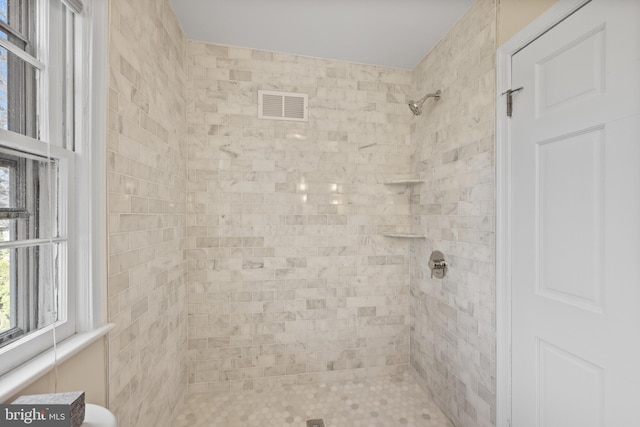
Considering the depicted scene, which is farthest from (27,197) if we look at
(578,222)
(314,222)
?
(578,222)

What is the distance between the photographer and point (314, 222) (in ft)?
6.45

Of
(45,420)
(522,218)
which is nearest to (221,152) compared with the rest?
A: (45,420)

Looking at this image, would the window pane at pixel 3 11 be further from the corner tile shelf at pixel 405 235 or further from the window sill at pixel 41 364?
the corner tile shelf at pixel 405 235

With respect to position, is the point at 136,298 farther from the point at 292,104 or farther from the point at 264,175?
the point at 292,104

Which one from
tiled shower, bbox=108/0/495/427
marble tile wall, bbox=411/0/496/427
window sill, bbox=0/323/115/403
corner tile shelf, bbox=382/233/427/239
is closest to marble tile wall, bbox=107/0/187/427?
tiled shower, bbox=108/0/495/427

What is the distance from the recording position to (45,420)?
0.56 metres

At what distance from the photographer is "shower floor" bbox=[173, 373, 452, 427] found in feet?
5.22

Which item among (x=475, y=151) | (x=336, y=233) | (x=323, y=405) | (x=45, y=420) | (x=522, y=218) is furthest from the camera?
(x=336, y=233)

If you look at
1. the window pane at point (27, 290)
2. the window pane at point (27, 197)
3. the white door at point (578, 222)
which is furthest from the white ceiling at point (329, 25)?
the window pane at point (27, 290)

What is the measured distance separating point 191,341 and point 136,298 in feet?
2.83

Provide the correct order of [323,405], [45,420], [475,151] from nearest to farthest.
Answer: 1. [45,420]
2. [475,151]
3. [323,405]

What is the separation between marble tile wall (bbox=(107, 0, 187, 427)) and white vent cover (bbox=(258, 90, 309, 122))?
55 cm

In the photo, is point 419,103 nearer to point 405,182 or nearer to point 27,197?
point 405,182

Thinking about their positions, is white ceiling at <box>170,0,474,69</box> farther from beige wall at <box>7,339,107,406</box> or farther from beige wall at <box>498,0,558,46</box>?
beige wall at <box>7,339,107,406</box>
